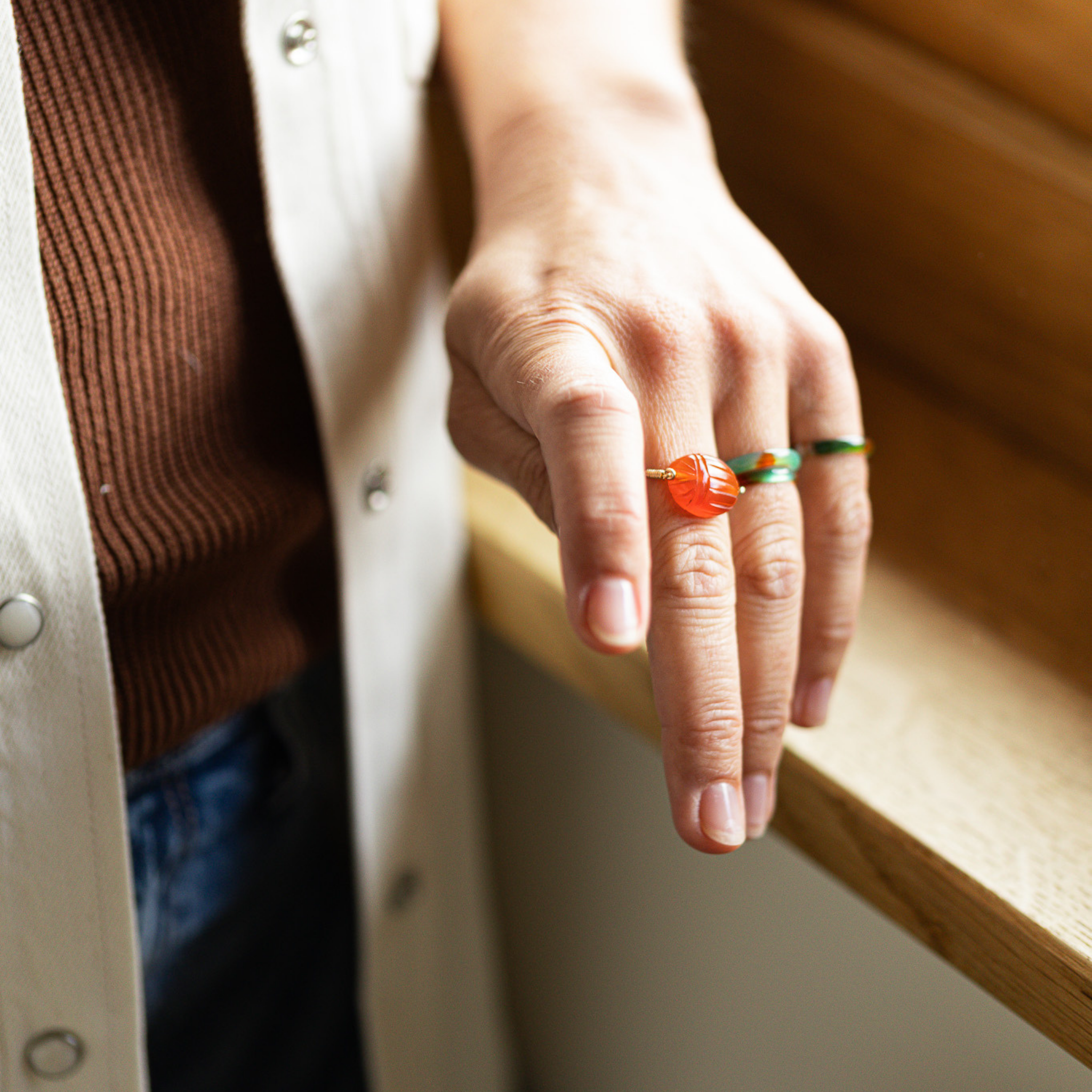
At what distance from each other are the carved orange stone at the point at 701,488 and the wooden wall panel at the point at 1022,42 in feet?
1.09

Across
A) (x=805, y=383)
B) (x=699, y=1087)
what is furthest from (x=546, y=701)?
(x=805, y=383)

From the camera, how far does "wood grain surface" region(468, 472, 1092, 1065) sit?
1.46ft

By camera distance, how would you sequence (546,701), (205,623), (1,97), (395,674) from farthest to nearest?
(546,701)
(395,674)
(205,623)
(1,97)

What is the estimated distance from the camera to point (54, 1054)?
1.69 feet

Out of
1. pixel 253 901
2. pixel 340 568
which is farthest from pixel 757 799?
pixel 253 901

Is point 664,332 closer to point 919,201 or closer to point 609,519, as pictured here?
point 609,519

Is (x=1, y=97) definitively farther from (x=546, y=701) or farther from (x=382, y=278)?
(x=546, y=701)

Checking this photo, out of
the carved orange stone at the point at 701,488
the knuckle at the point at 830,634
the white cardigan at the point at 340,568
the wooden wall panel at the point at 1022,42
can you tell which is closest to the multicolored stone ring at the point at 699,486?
the carved orange stone at the point at 701,488

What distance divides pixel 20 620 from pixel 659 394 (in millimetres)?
294

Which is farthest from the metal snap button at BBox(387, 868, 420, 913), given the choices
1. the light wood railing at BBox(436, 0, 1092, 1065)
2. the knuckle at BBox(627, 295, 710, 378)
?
the knuckle at BBox(627, 295, 710, 378)

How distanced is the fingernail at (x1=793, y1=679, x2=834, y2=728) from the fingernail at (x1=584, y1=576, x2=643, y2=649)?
16cm

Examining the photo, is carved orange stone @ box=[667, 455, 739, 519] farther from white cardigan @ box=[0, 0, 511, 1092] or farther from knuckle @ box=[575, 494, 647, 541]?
white cardigan @ box=[0, 0, 511, 1092]

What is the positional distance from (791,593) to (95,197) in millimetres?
350

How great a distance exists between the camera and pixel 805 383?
0.47 m
